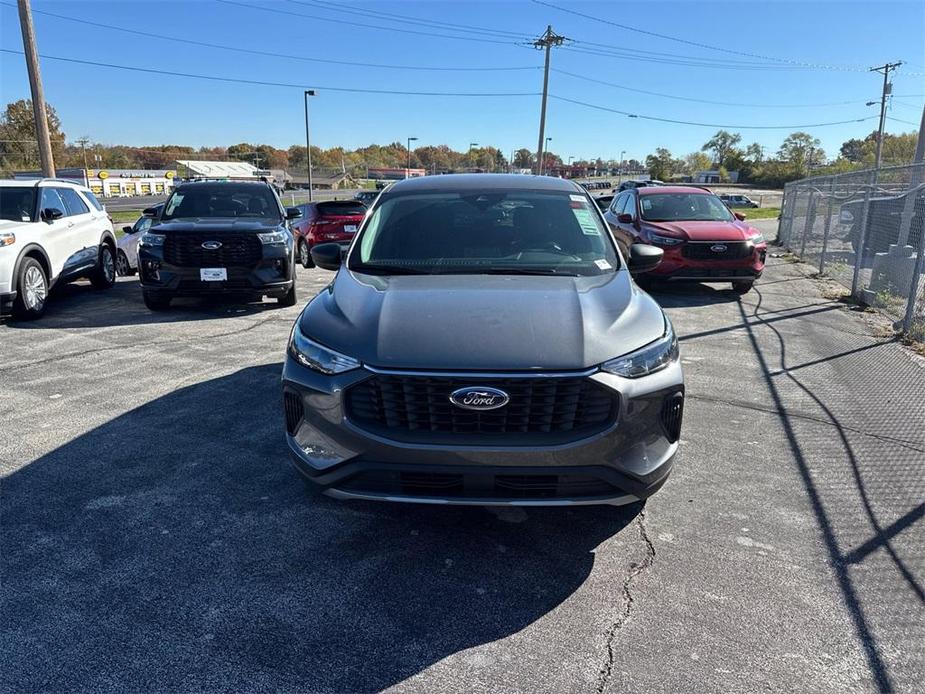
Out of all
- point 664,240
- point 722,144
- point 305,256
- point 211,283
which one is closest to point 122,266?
point 305,256

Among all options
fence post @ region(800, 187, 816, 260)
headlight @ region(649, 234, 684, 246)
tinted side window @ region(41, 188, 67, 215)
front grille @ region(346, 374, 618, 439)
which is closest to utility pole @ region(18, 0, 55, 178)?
tinted side window @ region(41, 188, 67, 215)

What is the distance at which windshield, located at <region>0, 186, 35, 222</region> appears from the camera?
8.86 meters

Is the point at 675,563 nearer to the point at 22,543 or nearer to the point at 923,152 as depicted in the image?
the point at 22,543

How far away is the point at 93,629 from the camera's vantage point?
2666 millimetres

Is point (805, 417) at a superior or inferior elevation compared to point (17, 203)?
inferior

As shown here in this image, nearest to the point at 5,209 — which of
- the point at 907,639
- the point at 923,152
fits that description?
the point at 907,639

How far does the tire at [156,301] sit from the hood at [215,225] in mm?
880

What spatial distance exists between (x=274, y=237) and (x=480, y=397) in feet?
22.4

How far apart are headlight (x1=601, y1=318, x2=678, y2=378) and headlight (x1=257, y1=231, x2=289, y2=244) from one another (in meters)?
6.72

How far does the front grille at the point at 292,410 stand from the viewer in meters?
3.15

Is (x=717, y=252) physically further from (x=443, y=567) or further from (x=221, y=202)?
(x=443, y=567)

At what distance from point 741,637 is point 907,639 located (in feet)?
2.17

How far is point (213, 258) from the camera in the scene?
863cm

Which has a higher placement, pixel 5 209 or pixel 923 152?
pixel 923 152
